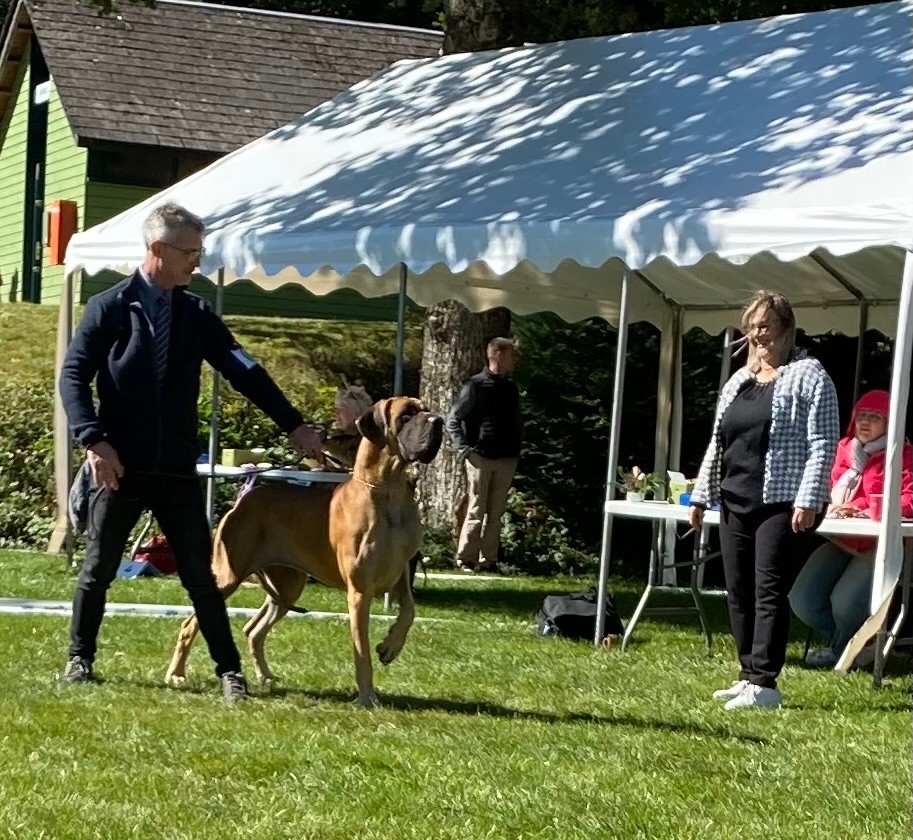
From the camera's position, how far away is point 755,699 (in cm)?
758

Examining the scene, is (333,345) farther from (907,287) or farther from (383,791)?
(383,791)

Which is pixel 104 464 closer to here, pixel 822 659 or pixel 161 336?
pixel 161 336

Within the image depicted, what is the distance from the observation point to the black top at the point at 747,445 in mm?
7484

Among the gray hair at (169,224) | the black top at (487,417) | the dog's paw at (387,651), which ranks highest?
the gray hair at (169,224)

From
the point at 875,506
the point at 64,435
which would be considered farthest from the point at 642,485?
the point at 64,435

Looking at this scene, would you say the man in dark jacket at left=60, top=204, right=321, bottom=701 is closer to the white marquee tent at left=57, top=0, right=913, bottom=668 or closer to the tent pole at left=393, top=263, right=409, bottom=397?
the white marquee tent at left=57, top=0, right=913, bottom=668

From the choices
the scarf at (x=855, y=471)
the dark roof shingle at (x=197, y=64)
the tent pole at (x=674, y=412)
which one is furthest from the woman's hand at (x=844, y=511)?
the dark roof shingle at (x=197, y=64)

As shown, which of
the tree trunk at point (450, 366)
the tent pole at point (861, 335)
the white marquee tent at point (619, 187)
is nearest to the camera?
the white marquee tent at point (619, 187)

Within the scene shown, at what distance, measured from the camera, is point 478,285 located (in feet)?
45.1

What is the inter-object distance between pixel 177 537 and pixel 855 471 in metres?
3.82

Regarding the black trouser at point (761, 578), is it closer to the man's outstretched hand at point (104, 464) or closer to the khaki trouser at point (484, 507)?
the man's outstretched hand at point (104, 464)

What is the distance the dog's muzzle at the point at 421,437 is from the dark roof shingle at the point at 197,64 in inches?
717

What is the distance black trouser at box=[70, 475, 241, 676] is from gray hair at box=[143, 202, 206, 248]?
3.21 ft

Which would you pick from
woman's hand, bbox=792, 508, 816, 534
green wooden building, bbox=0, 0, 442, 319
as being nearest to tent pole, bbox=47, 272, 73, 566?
woman's hand, bbox=792, 508, 816, 534
